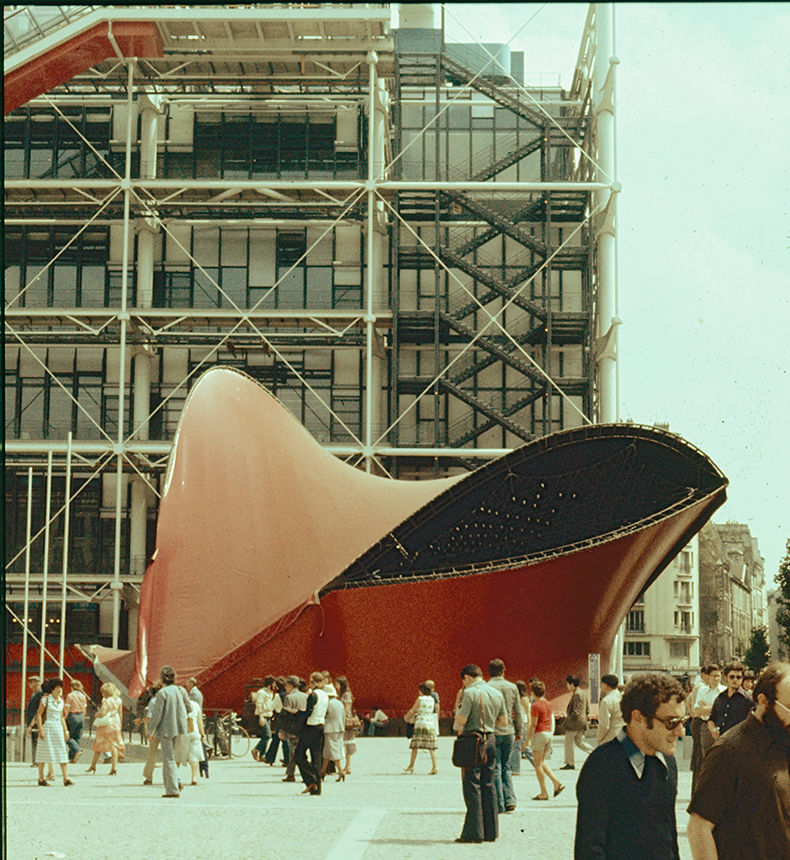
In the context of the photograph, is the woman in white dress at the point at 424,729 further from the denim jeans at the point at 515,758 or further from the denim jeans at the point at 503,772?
the denim jeans at the point at 503,772

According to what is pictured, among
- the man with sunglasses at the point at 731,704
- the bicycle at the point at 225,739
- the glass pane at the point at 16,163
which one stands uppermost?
the glass pane at the point at 16,163

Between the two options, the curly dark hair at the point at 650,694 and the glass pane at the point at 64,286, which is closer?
the curly dark hair at the point at 650,694

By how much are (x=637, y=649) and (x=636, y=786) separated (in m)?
70.5

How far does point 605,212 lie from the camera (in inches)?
→ 1426

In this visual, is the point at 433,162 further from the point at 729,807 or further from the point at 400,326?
Result: the point at 729,807

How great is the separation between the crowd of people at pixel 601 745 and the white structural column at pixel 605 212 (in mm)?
17802

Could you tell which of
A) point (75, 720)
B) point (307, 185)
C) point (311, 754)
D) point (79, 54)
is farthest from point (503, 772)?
point (79, 54)

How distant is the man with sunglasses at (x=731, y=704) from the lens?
9.57 m

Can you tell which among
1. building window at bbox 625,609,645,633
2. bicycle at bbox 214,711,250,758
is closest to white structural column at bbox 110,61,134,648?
bicycle at bbox 214,711,250,758

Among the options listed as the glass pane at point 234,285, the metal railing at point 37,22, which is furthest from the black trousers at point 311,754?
the glass pane at point 234,285

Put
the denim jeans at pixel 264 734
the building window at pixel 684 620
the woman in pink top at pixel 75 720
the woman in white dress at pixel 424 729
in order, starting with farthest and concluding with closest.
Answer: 1. the building window at pixel 684 620
2. the denim jeans at pixel 264 734
3. the woman in pink top at pixel 75 720
4. the woman in white dress at pixel 424 729

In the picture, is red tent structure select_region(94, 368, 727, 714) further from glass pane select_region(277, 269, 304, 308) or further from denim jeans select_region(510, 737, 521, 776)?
glass pane select_region(277, 269, 304, 308)

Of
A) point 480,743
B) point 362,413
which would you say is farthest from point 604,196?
point 480,743

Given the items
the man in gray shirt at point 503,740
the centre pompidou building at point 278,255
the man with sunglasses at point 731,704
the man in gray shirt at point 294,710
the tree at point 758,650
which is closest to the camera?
the man with sunglasses at point 731,704
